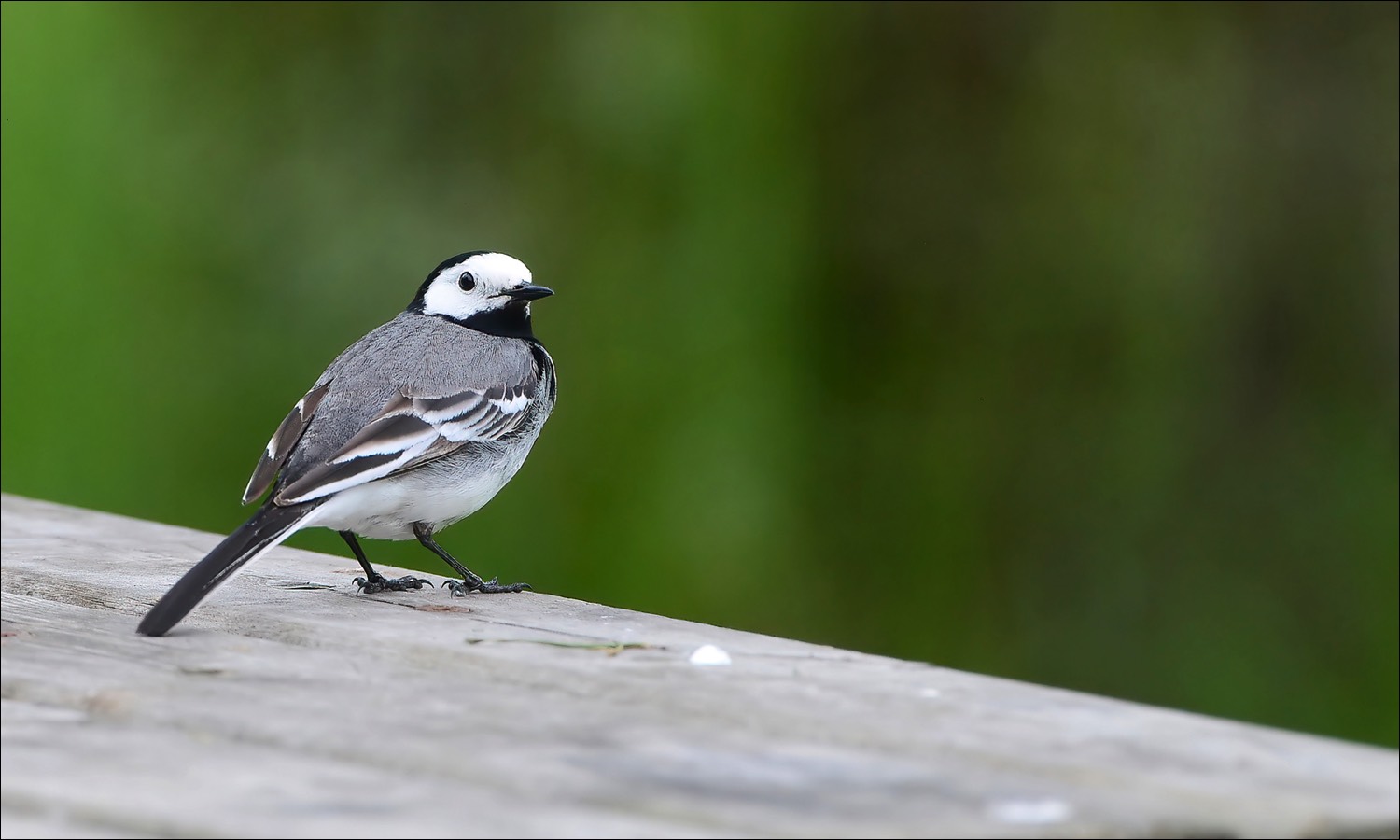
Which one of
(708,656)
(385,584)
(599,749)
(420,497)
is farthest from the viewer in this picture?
(420,497)

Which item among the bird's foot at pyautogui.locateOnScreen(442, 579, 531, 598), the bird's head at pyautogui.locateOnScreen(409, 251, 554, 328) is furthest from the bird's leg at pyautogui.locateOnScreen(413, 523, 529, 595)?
the bird's head at pyautogui.locateOnScreen(409, 251, 554, 328)

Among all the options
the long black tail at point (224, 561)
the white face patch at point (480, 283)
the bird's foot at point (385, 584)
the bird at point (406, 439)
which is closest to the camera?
the long black tail at point (224, 561)

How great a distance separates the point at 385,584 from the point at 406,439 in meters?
0.31

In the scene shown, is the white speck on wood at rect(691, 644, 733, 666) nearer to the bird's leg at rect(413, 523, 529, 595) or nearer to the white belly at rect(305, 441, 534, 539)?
the bird's leg at rect(413, 523, 529, 595)

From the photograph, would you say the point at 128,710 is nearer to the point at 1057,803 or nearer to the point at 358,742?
the point at 358,742

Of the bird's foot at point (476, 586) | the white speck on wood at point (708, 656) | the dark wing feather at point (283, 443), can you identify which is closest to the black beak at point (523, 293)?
the dark wing feather at point (283, 443)

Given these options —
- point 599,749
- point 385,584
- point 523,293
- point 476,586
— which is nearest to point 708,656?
point 599,749

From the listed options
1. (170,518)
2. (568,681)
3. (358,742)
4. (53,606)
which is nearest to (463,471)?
(53,606)

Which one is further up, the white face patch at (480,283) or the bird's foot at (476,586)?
the white face patch at (480,283)

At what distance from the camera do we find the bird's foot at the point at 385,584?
2.64m

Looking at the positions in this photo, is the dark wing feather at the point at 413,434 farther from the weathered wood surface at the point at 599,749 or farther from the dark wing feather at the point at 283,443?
the weathered wood surface at the point at 599,749

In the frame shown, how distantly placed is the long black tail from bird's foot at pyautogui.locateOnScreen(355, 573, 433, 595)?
0.48ft

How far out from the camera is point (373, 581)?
2.76m

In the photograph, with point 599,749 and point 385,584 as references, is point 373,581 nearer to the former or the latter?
point 385,584
